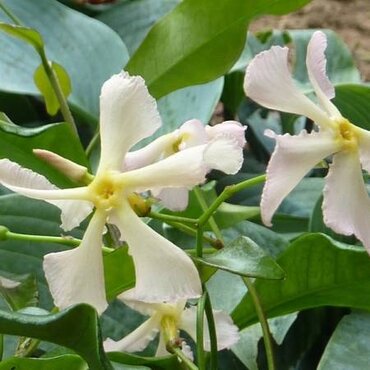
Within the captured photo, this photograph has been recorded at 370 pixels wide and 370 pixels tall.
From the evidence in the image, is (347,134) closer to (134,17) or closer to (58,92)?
(58,92)

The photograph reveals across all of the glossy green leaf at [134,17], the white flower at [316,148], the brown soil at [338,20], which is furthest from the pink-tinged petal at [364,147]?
the brown soil at [338,20]

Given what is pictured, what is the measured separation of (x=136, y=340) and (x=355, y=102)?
28 cm

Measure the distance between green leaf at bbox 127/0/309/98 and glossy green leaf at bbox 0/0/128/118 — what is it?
0.50 ft

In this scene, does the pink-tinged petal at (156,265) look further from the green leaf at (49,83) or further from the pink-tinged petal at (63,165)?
the green leaf at (49,83)

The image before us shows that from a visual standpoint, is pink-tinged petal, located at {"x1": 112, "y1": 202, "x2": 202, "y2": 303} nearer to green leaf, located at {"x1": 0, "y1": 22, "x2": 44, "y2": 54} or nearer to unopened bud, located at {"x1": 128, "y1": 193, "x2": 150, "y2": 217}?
unopened bud, located at {"x1": 128, "y1": 193, "x2": 150, "y2": 217}

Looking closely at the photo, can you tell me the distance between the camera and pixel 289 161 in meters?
0.41

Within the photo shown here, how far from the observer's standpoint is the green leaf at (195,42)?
60cm

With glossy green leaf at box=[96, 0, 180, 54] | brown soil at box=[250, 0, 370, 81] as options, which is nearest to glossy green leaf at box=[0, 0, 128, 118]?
glossy green leaf at box=[96, 0, 180, 54]

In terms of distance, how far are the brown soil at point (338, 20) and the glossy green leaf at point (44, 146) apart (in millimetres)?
1008

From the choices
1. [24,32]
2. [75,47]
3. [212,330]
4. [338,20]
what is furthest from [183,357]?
[338,20]

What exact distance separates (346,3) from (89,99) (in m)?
0.93

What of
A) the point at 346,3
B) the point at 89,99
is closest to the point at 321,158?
the point at 89,99

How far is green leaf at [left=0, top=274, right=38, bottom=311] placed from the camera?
49 cm

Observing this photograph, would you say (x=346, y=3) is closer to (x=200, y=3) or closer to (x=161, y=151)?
(x=200, y=3)
